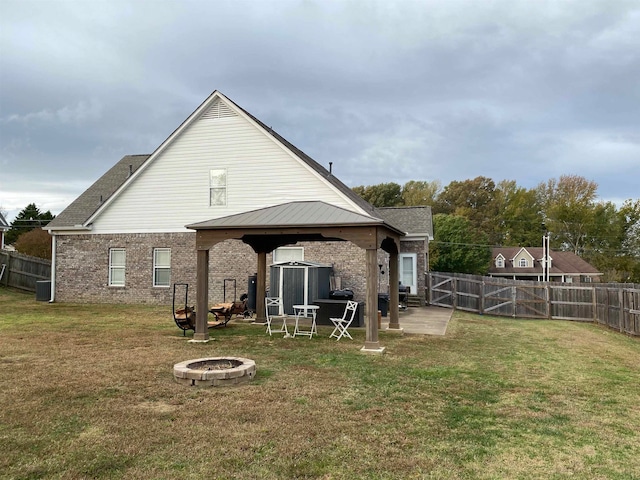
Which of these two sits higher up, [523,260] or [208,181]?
[208,181]

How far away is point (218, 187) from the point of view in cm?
1702

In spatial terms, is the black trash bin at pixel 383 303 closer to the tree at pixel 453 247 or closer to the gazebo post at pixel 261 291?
the gazebo post at pixel 261 291

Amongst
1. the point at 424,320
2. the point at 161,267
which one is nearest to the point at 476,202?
the point at 424,320

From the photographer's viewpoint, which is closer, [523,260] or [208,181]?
[208,181]

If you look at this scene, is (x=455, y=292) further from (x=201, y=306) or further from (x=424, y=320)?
(x=201, y=306)

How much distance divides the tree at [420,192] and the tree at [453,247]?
10.4 metres

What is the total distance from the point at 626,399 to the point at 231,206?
1339 centimetres

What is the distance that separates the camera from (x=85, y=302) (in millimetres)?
18297

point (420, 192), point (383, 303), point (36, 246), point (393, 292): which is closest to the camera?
point (393, 292)

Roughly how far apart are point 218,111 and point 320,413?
14190mm

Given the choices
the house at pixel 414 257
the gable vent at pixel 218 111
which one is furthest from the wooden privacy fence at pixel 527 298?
the gable vent at pixel 218 111

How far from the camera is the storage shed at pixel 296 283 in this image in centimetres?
1392

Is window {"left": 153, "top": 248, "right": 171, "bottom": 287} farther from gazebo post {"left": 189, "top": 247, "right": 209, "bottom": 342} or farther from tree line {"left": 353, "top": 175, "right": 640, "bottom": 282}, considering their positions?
tree line {"left": 353, "top": 175, "right": 640, "bottom": 282}

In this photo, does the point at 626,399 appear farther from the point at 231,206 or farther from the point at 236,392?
the point at 231,206
